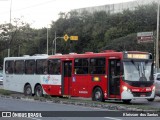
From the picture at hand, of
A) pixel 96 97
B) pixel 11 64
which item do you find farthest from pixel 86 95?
pixel 11 64

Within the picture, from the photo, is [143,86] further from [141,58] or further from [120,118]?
[120,118]

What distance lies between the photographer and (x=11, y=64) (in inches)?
1312

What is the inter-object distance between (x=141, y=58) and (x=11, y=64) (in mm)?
13021

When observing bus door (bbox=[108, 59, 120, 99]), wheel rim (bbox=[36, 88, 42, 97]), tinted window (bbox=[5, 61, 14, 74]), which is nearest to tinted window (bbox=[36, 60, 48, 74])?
wheel rim (bbox=[36, 88, 42, 97])

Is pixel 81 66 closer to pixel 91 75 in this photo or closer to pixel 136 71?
pixel 91 75

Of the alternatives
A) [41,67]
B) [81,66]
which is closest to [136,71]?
[81,66]

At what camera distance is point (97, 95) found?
24781 millimetres

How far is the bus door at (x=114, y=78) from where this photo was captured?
77.0 ft

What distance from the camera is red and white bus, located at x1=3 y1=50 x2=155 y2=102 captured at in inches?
910

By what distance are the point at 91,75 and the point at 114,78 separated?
1989mm

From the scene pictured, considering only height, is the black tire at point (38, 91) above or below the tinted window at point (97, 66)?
below

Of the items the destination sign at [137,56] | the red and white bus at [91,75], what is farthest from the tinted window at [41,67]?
the destination sign at [137,56]

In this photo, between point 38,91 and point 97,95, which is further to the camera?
point 38,91

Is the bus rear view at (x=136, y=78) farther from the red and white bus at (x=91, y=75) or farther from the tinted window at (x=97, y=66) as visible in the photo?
the tinted window at (x=97, y=66)
